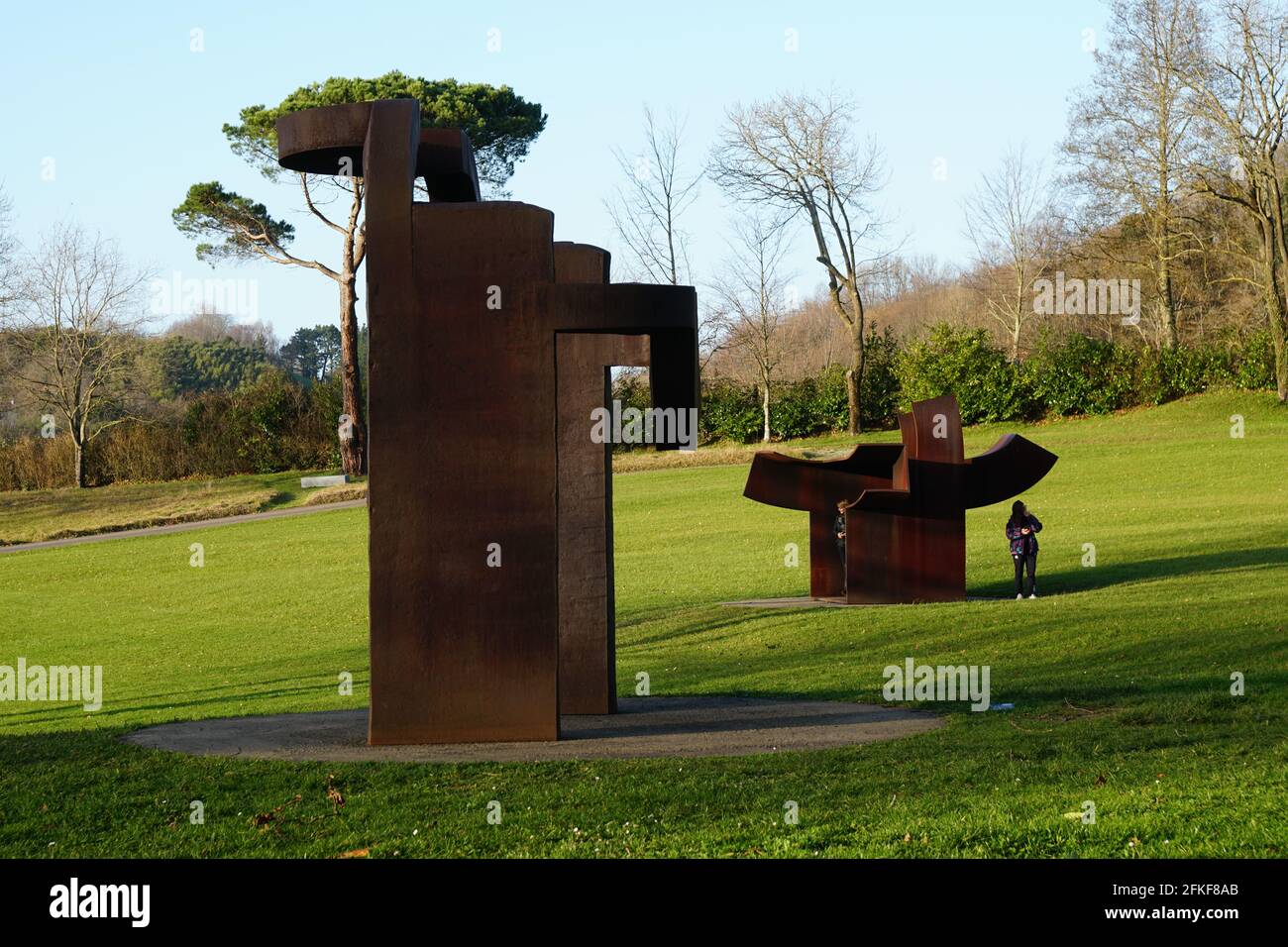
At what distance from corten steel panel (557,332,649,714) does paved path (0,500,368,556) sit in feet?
95.4

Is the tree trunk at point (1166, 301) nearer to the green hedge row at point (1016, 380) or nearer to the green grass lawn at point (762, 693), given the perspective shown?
the green hedge row at point (1016, 380)

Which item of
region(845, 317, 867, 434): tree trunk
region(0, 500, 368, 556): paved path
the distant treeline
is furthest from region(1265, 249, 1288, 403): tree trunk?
the distant treeline

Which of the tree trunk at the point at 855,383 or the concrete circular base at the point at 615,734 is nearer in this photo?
the concrete circular base at the point at 615,734

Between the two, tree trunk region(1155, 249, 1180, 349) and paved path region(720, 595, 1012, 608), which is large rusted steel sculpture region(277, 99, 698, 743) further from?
tree trunk region(1155, 249, 1180, 349)

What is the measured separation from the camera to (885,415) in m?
49.5

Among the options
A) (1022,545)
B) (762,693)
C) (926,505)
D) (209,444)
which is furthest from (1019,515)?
(209,444)

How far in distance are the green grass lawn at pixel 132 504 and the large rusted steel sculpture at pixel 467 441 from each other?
109 feet

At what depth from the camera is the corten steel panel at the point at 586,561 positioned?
36.3 ft

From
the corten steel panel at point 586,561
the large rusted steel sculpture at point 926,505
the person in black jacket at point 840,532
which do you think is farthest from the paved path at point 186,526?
the corten steel panel at point 586,561

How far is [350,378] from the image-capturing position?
47.3 meters

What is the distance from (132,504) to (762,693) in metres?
36.5

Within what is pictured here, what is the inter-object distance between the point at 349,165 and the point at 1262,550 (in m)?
18.2

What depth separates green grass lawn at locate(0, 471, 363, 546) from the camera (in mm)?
39969

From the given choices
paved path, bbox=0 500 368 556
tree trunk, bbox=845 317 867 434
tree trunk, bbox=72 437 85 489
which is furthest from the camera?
tree trunk, bbox=72 437 85 489
